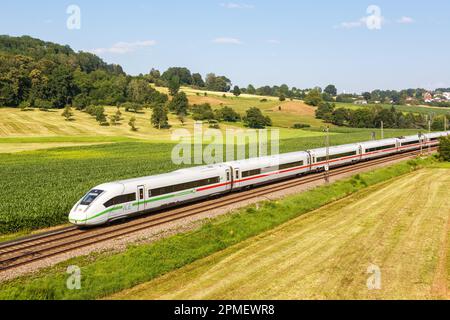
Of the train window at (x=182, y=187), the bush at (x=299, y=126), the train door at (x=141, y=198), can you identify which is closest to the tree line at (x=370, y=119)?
the bush at (x=299, y=126)

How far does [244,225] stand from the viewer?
90.3 feet

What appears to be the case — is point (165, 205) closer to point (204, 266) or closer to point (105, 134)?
point (204, 266)

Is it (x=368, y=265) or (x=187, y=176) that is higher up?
(x=187, y=176)

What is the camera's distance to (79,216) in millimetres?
26953

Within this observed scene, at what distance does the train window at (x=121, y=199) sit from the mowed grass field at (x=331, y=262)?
8426mm

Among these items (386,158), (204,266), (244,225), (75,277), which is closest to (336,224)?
(244,225)

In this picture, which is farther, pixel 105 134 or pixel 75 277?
pixel 105 134

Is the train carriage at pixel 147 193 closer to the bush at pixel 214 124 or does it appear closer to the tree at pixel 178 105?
the bush at pixel 214 124

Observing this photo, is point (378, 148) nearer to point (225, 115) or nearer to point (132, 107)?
point (225, 115)

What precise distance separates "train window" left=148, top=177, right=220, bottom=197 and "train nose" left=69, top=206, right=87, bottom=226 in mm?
4803

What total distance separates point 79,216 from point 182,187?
27.4 ft

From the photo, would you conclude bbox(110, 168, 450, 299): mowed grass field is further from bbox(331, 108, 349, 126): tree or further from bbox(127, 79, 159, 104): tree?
bbox(127, 79, 159, 104): tree

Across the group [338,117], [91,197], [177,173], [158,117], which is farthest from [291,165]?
[338,117]
